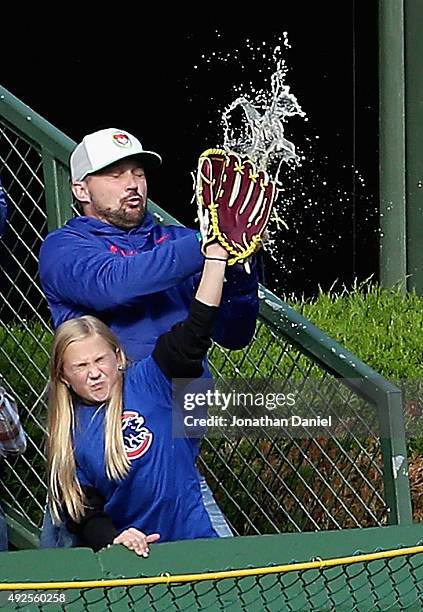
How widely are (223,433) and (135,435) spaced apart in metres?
1.06

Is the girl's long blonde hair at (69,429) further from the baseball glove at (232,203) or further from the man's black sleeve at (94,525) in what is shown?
the baseball glove at (232,203)

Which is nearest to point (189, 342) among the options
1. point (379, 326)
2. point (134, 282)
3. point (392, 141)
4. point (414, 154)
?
point (134, 282)

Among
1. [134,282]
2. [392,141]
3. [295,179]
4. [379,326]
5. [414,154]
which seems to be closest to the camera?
[134,282]

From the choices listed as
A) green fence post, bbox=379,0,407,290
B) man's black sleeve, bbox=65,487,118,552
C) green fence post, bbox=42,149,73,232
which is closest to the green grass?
green fence post, bbox=379,0,407,290

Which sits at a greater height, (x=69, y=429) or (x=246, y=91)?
(x=69, y=429)

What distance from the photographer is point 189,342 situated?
10.6ft

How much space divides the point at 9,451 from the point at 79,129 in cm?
652

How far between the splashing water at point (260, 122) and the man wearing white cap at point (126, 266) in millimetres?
6530

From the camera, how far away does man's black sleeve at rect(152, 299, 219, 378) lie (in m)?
3.24

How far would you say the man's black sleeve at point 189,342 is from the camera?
324cm

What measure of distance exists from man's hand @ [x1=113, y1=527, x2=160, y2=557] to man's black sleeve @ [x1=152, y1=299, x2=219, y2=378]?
396 mm

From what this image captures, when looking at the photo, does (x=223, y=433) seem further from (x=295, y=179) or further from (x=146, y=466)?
(x=295, y=179)

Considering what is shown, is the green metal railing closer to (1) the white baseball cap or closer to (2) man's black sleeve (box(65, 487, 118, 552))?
(1) the white baseball cap

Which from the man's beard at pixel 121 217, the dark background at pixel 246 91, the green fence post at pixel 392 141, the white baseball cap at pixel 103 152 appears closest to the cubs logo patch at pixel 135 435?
the man's beard at pixel 121 217
